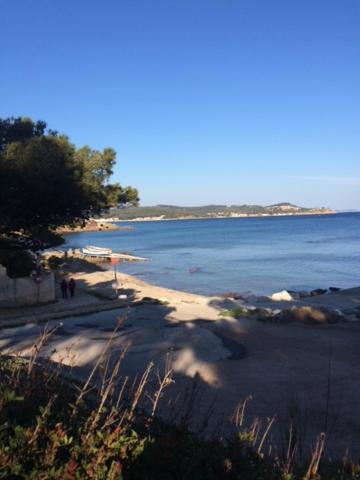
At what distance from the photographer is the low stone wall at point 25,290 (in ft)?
66.6

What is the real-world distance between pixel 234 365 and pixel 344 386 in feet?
8.15

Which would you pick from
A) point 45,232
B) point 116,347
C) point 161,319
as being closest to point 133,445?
point 116,347

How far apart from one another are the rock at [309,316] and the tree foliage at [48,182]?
28.8ft

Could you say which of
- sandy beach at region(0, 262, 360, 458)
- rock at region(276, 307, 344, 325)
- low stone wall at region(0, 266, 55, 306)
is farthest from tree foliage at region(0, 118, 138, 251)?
rock at region(276, 307, 344, 325)

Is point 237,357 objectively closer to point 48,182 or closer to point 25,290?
point 48,182

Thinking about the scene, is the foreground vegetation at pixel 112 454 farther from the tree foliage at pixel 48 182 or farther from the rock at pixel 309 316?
the tree foliage at pixel 48 182

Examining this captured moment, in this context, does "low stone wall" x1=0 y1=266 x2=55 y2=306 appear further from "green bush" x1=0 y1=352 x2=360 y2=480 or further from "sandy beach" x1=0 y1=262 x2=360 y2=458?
"green bush" x1=0 y1=352 x2=360 y2=480

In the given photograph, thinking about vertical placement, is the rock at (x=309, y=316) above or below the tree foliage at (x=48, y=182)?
below

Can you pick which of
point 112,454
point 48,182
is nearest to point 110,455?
point 112,454

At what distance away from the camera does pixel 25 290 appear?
20.8 m

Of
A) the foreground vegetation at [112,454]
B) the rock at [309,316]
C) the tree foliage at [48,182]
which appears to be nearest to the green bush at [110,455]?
the foreground vegetation at [112,454]

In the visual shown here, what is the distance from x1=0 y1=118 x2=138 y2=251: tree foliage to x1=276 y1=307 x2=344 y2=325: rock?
8.77 metres

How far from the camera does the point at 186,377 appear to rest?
1058cm

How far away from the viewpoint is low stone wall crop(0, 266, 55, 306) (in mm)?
20312
